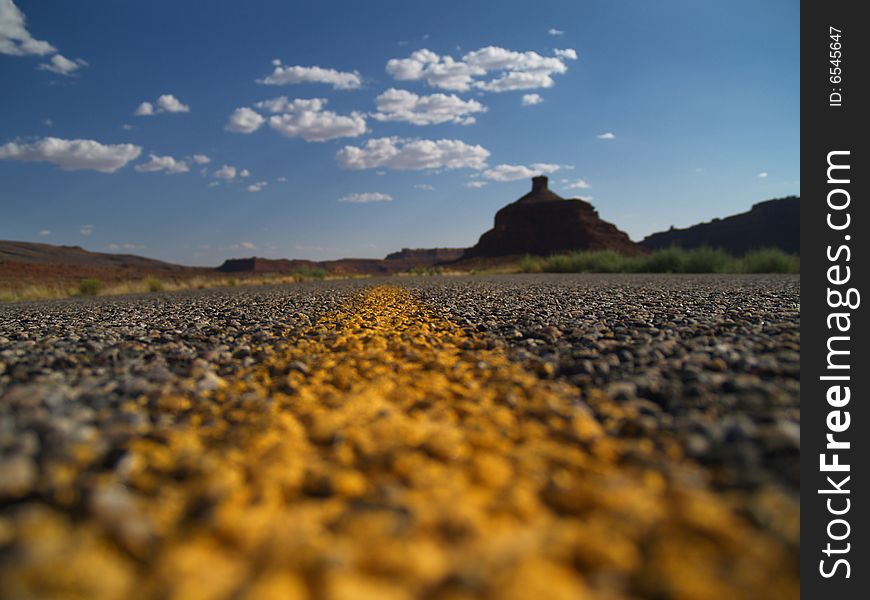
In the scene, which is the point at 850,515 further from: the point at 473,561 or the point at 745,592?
the point at 473,561

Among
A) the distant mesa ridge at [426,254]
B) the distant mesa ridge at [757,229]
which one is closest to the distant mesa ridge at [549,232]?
the distant mesa ridge at [757,229]

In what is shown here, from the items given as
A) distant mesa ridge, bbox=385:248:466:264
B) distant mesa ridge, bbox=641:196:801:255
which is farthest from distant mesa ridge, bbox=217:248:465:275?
distant mesa ridge, bbox=641:196:801:255

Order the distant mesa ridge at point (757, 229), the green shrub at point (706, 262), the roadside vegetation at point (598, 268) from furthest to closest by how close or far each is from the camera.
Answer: the distant mesa ridge at point (757, 229) < the green shrub at point (706, 262) < the roadside vegetation at point (598, 268)

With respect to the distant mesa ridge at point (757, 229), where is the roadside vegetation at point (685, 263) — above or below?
below

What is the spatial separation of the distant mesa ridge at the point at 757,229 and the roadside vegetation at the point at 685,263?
57897 mm

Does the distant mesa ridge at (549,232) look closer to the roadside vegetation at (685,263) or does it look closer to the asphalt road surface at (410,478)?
the roadside vegetation at (685,263)

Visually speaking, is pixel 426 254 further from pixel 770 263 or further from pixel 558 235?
pixel 770 263

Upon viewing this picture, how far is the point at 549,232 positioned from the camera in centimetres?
7700

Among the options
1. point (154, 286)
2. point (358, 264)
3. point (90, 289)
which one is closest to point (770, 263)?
point (154, 286)

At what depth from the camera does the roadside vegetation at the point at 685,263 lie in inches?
707

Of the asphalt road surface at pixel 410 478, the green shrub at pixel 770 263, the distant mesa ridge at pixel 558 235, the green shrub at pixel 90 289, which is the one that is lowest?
the asphalt road surface at pixel 410 478

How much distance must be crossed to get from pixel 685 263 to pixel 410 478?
22679 mm

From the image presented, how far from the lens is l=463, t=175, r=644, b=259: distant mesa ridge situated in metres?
73.2

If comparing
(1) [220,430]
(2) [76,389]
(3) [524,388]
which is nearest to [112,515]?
(1) [220,430]
